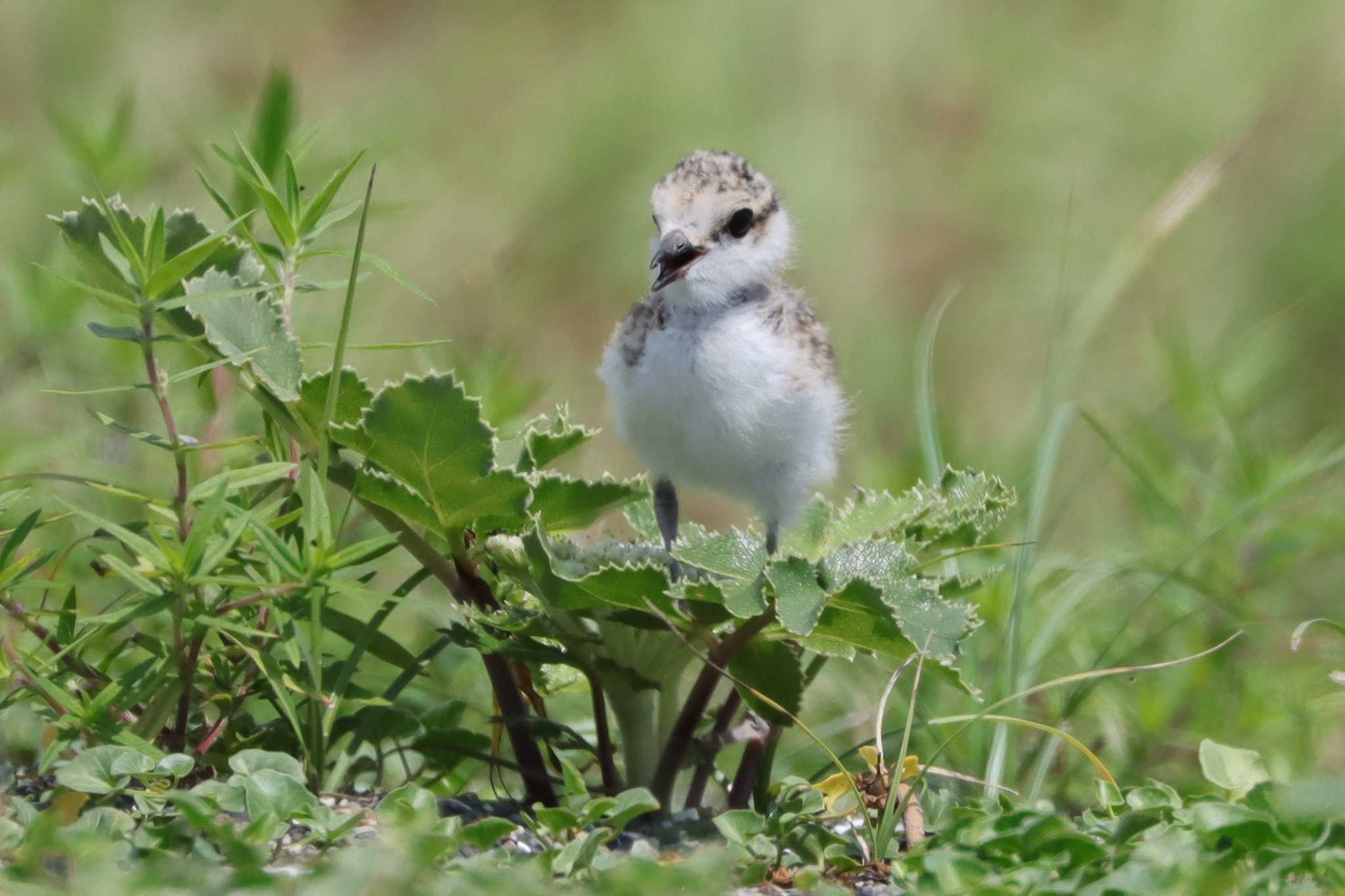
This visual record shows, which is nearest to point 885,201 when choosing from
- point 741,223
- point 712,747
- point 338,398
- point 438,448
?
point 741,223

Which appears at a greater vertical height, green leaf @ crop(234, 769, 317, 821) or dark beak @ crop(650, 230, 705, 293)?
dark beak @ crop(650, 230, 705, 293)

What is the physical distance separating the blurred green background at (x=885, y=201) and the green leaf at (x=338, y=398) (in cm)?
152

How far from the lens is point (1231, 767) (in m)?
2.62

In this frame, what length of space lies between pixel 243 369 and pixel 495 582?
0.53 m

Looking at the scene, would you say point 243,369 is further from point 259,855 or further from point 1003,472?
point 1003,472

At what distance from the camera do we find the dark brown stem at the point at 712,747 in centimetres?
273

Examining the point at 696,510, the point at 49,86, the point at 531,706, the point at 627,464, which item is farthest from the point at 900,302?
A: the point at 531,706

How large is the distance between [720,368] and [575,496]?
2.08 ft

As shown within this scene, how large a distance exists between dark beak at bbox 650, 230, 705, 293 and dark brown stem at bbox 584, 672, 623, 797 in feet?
2.68

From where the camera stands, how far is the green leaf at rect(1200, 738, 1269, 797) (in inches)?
102

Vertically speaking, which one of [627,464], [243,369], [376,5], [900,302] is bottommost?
[243,369]

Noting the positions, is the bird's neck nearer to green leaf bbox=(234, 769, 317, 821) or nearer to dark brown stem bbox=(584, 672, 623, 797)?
dark brown stem bbox=(584, 672, 623, 797)

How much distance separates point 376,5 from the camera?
8.47 meters

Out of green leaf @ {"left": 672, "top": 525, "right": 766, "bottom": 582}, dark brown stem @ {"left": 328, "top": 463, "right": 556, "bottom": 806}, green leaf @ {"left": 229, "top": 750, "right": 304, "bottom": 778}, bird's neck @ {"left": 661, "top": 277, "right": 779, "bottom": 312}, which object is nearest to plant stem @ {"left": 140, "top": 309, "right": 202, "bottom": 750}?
A: green leaf @ {"left": 229, "top": 750, "right": 304, "bottom": 778}
